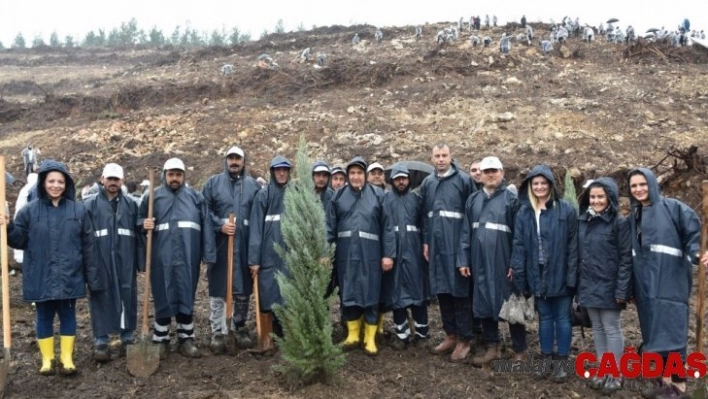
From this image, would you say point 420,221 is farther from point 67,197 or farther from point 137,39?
point 137,39

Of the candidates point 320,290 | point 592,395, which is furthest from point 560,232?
point 320,290

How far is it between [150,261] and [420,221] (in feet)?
8.58

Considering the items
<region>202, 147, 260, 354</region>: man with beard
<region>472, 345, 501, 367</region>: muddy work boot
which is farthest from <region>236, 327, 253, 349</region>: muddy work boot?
<region>472, 345, 501, 367</region>: muddy work boot

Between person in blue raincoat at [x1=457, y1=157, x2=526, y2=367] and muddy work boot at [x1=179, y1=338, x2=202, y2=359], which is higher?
person in blue raincoat at [x1=457, y1=157, x2=526, y2=367]

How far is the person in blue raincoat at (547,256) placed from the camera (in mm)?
4918

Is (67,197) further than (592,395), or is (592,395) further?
(67,197)

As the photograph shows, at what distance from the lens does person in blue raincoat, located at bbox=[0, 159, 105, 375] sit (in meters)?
5.00

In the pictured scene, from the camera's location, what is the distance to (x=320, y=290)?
455cm

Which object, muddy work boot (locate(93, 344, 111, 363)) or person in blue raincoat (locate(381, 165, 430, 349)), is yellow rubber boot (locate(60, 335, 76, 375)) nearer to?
muddy work boot (locate(93, 344, 111, 363))

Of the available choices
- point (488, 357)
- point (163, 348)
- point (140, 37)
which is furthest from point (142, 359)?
point (140, 37)

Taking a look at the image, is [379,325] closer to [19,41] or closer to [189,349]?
[189,349]

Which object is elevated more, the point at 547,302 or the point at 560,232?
the point at 560,232

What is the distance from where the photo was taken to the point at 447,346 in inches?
226

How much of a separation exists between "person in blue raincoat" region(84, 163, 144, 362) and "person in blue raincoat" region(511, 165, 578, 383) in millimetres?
3530
